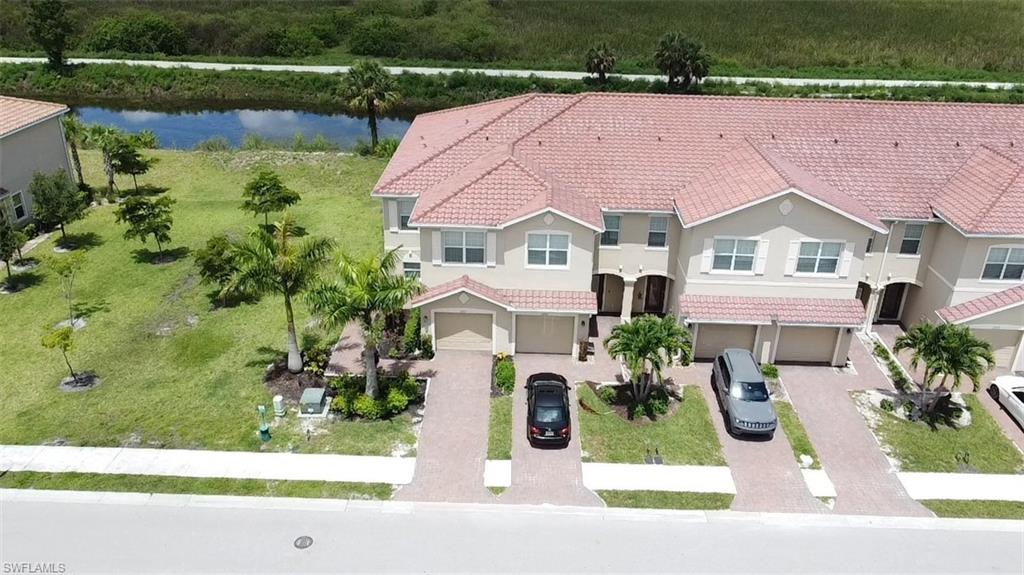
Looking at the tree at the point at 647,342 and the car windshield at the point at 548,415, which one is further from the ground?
the tree at the point at 647,342

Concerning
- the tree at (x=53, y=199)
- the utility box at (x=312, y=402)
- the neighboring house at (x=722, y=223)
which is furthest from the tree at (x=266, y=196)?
the utility box at (x=312, y=402)

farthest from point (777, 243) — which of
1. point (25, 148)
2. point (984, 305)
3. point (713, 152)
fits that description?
point (25, 148)

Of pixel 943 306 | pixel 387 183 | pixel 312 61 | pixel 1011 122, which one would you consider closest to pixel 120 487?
pixel 387 183

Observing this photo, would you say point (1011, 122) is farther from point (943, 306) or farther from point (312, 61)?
point (312, 61)

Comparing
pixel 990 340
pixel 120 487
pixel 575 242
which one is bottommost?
pixel 120 487

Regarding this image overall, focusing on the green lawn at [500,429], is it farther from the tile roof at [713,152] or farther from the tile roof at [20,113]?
the tile roof at [20,113]
